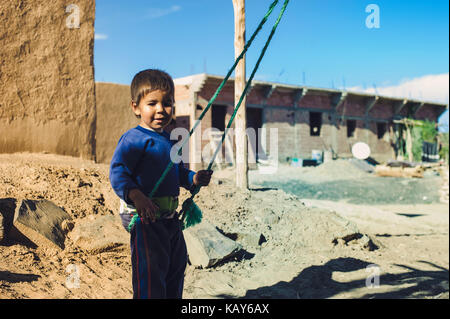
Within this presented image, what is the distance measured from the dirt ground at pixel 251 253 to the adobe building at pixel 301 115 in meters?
6.82

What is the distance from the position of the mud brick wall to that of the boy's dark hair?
301cm

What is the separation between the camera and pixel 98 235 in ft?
11.3

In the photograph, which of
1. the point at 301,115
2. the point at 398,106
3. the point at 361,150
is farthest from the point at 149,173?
the point at 398,106

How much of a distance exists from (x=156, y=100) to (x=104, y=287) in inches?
73.7

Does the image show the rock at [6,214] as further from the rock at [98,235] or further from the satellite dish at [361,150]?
the satellite dish at [361,150]

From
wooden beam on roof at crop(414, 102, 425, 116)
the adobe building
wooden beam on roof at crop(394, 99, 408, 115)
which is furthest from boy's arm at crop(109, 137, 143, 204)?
wooden beam on roof at crop(414, 102, 425, 116)

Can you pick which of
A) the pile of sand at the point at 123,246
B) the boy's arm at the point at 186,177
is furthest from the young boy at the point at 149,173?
the pile of sand at the point at 123,246

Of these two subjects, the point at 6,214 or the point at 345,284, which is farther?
the point at 345,284

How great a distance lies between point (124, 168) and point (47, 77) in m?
3.33

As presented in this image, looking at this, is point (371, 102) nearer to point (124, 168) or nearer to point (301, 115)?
point (301, 115)

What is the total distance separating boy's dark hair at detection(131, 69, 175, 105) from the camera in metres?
1.79

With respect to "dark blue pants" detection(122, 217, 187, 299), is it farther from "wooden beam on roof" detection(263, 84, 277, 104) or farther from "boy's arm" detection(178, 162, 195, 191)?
"wooden beam on roof" detection(263, 84, 277, 104)

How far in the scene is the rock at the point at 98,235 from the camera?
339cm
